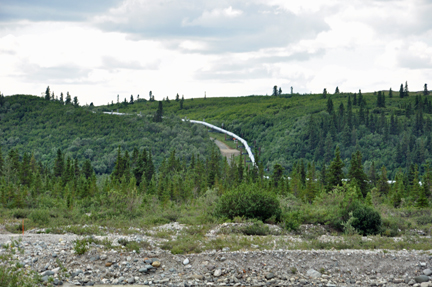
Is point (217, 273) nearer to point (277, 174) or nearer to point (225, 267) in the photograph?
point (225, 267)

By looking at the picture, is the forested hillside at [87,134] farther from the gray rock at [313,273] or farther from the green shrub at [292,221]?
the gray rock at [313,273]

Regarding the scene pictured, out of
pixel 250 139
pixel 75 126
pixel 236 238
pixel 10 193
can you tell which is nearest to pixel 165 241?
pixel 236 238

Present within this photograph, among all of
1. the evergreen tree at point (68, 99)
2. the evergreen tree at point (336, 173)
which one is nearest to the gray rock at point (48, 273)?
the evergreen tree at point (336, 173)

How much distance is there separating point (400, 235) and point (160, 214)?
47.1ft

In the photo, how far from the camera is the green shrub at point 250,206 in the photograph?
25.1m

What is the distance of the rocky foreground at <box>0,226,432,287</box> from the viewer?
603 inches

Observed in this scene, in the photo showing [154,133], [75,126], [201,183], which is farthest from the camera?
[75,126]

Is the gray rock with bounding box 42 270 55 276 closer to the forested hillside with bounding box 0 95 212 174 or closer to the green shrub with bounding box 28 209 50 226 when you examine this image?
the green shrub with bounding box 28 209 50 226

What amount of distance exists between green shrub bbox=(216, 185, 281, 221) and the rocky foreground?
7.39m

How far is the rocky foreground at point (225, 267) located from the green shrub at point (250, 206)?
24.2ft

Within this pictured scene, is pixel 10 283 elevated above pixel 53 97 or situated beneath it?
situated beneath

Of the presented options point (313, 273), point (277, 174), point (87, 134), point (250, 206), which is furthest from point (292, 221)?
point (87, 134)

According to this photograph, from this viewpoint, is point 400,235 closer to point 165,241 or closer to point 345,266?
point 345,266

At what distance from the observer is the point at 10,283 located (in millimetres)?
13305
